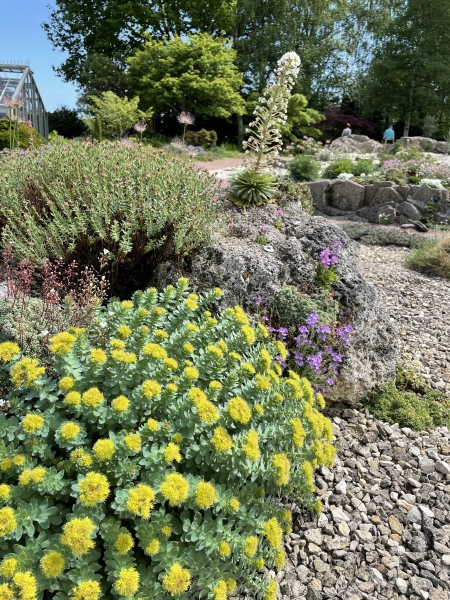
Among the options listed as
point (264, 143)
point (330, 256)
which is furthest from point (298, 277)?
point (264, 143)

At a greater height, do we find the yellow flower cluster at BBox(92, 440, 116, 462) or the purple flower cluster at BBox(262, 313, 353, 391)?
the yellow flower cluster at BBox(92, 440, 116, 462)

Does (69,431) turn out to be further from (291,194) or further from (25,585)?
(291,194)

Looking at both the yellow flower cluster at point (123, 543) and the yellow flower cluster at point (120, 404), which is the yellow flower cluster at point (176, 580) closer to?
the yellow flower cluster at point (123, 543)

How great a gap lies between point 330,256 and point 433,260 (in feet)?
12.5

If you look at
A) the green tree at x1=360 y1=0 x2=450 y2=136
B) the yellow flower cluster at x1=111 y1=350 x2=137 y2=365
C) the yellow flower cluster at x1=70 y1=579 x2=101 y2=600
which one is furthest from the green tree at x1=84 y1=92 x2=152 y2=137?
the yellow flower cluster at x1=70 y1=579 x2=101 y2=600

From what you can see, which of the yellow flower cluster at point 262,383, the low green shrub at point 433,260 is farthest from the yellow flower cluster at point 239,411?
the low green shrub at point 433,260

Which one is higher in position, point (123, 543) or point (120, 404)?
point (120, 404)

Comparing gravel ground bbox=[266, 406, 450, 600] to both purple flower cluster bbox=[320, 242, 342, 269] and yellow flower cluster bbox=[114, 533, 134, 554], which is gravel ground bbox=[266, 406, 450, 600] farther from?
purple flower cluster bbox=[320, 242, 342, 269]

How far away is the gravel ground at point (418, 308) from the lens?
13.5 feet

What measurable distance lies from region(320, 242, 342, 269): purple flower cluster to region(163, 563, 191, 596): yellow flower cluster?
2.64 metres

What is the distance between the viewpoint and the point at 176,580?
1.42 metres

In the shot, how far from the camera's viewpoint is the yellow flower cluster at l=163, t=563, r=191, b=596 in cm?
141

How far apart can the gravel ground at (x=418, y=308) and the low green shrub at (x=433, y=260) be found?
18cm

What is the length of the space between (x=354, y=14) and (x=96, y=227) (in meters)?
33.8
